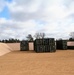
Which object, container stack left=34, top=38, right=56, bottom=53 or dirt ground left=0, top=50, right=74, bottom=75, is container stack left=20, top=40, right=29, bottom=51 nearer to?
container stack left=34, top=38, right=56, bottom=53

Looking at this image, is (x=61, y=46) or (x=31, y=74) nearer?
(x=31, y=74)

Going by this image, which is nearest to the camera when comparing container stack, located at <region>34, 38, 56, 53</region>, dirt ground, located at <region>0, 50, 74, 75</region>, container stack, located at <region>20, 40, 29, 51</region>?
dirt ground, located at <region>0, 50, 74, 75</region>

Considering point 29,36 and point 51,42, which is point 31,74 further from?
point 29,36

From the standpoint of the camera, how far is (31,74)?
9.40 m

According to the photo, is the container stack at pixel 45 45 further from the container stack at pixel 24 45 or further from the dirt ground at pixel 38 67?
the dirt ground at pixel 38 67

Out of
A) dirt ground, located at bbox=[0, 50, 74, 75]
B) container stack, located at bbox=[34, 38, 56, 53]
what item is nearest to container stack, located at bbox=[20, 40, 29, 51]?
container stack, located at bbox=[34, 38, 56, 53]

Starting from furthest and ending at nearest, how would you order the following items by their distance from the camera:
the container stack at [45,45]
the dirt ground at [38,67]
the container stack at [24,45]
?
1. the container stack at [24,45]
2. the container stack at [45,45]
3. the dirt ground at [38,67]

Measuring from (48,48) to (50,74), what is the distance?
19.0m

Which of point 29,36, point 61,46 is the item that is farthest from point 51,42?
point 29,36

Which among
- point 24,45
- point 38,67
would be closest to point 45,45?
point 24,45

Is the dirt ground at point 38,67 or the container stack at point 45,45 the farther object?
the container stack at point 45,45

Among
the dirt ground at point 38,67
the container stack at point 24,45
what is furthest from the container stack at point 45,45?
the dirt ground at point 38,67

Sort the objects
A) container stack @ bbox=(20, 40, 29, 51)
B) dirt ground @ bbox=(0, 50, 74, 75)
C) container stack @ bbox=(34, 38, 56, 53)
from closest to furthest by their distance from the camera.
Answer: dirt ground @ bbox=(0, 50, 74, 75) < container stack @ bbox=(34, 38, 56, 53) < container stack @ bbox=(20, 40, 29, 51)

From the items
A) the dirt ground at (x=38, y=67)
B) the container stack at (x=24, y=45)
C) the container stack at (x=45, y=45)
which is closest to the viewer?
the dirt ground at (x=38, y=67)
